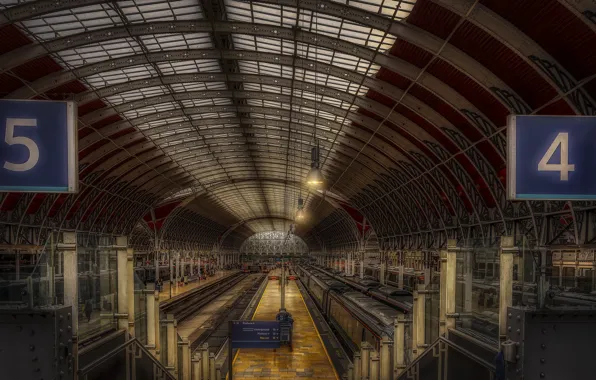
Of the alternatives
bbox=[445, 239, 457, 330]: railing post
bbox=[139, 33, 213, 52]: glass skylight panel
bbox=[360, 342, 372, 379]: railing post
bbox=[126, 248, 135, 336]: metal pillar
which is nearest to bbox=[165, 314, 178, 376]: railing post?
bbox=[126, 248, 135, 336]: metal pillar

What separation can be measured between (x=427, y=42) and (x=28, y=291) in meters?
15.6

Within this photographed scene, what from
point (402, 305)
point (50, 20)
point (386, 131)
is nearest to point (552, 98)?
point (402, 305)

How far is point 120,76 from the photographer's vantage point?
25375 millimetres

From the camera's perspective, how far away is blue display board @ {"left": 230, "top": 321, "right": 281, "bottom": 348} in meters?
12.7

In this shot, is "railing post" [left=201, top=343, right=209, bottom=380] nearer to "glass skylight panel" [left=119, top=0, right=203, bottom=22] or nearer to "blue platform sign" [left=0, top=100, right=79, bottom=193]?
"blue platform sign" [left=0, top=100, right=79, bottom=193]

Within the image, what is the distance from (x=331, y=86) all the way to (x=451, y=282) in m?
20.1

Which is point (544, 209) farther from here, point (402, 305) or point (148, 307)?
point (148, 307)

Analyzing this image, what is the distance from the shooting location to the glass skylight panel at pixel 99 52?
21.6m

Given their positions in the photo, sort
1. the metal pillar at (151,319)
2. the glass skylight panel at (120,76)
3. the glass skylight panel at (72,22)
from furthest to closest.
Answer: the glass skylight panel at (120,76)
the glass skylight panel at (72,22)
the metal pillar at (151,319)

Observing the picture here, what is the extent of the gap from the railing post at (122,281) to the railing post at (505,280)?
5138 mm

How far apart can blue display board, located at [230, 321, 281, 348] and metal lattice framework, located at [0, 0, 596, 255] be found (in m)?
10.7

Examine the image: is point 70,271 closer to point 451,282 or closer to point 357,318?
point 451,282

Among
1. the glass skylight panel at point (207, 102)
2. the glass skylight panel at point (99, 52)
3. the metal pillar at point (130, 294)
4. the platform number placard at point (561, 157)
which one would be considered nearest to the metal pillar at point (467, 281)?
the platform number placard at point (561, 157)

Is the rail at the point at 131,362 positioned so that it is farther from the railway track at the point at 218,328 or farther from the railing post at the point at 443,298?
the railway track at the point at 218,328
